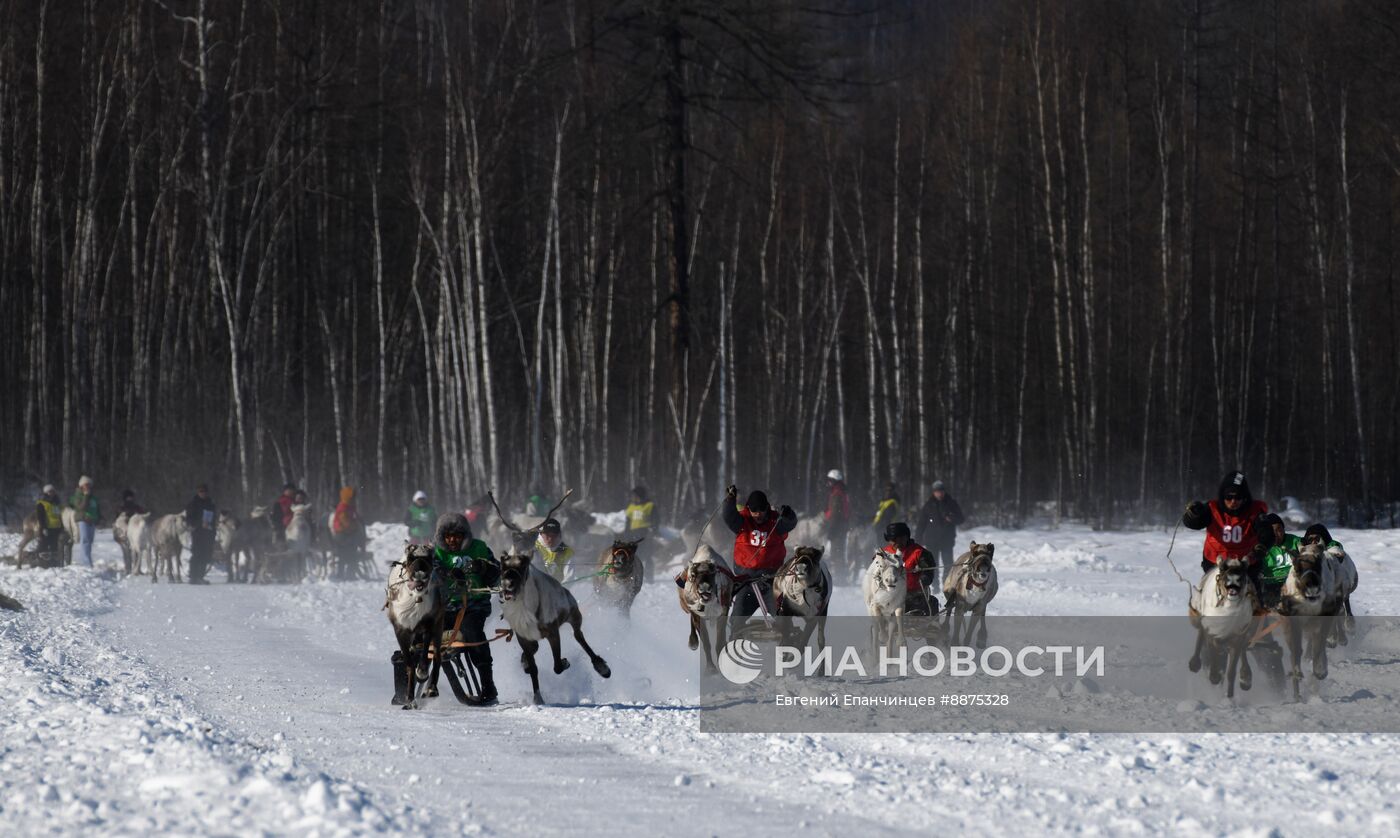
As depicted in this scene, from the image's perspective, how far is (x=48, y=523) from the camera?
26547 millimetres

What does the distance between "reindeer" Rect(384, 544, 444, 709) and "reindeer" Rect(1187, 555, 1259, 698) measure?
5.38m

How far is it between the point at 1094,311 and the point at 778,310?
22.7 ft

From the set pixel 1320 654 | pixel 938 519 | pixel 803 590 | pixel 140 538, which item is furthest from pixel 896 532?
pixel 140 538

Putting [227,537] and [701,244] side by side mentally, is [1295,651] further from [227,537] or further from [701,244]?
[701,244]

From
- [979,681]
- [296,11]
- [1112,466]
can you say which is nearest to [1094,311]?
[1112,466]

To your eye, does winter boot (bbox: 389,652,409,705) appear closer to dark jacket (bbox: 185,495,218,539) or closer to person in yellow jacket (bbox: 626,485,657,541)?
person in yellow jacket (bbox: 626,485,657,541)

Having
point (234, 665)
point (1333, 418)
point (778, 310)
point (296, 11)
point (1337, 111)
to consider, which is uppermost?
point (296, 11)

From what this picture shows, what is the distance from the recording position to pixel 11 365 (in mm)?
38188

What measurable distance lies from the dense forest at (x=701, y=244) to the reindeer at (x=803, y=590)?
739 inches

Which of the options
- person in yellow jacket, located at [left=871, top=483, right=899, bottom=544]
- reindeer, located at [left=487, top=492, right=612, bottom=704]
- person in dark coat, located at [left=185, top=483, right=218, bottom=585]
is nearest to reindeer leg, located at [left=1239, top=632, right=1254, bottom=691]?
reindeer, located at [left=487, top=492, right=612, bottom=704]

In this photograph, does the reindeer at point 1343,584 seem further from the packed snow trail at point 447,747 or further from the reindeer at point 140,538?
the reindeer at point 140,538

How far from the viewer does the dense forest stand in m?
33.3

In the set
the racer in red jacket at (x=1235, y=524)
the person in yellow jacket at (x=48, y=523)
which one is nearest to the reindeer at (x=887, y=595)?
the racer in red jacket at (x=1235, y=524)

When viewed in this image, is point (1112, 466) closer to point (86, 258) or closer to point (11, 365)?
point (86, 258)
